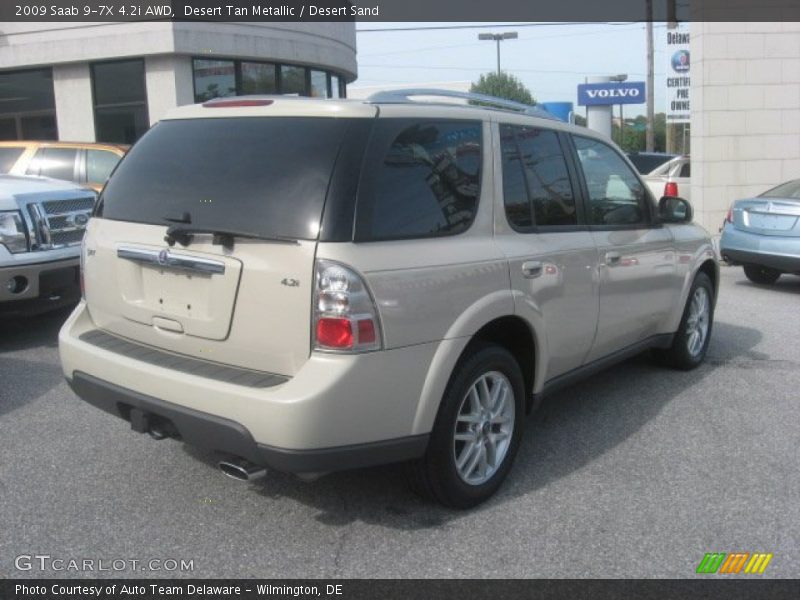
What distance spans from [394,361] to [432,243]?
0.56 meters

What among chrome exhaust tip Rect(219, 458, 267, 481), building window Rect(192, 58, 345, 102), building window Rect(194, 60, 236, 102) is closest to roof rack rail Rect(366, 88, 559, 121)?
chrome exhaust tip Rect(219, 458, 267, 481)

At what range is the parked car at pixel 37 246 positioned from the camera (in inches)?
242

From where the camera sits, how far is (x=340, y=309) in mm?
3025

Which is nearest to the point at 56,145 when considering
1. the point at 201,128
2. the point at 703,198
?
the point at 201,128

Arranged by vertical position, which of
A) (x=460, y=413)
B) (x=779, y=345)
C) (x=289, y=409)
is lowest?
(x=779, y=345)

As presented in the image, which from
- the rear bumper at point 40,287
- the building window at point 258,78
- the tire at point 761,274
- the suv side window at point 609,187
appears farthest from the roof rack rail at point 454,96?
the building window at point 258,78

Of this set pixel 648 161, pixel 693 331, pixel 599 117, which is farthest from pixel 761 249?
pixel 648 161

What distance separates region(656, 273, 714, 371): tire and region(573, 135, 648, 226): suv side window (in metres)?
0.99

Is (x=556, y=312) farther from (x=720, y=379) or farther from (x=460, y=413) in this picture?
(x=720, y=379)

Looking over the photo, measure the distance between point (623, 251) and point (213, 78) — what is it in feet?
54.1

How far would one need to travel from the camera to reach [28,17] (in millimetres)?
18750

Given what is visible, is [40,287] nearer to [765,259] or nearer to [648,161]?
[765,259]

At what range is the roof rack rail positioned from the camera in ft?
12.3

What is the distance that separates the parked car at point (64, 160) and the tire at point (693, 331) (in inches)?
275
